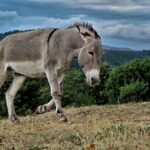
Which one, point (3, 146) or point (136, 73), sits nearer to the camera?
point (3, 146)

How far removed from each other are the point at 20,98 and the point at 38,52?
19.6 metres

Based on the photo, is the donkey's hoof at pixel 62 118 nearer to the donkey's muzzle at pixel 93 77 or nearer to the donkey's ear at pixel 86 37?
the donkey's muzzle at pixel 93 77

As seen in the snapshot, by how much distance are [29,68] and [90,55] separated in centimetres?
171

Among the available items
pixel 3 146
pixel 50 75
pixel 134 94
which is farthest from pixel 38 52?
pixel 134 94

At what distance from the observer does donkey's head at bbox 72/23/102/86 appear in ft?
44.4

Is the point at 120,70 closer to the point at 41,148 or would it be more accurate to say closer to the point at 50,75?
the point at 50,75

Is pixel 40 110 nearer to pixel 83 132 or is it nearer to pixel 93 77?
pixel 93 77

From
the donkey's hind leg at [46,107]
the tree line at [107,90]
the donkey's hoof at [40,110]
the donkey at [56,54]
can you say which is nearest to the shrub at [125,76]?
the tree line at [107,90]

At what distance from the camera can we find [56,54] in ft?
45.8

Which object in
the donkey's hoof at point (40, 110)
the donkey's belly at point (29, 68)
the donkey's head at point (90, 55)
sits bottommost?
the donkey's hoof at point (40, 110)

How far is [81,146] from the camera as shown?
10.2 metres

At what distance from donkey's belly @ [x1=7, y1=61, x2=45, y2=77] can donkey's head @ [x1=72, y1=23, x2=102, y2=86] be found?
1.06 meters

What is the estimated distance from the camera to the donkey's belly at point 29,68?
47.1 feet

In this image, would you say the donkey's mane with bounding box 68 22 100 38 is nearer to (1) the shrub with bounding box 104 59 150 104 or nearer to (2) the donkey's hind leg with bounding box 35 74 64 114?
(2) the donkey's hind leg with bounding box 35 74 64 114
